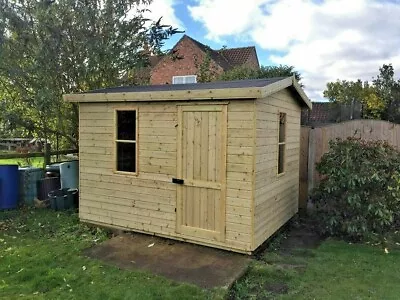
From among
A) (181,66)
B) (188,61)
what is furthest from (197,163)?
(188,61)

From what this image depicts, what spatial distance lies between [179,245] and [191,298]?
1560 mm

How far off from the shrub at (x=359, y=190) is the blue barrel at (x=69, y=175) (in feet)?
17.4

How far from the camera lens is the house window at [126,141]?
5.36m

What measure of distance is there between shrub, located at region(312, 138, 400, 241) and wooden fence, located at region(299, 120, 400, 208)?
45.5 inches

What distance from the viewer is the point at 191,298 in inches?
134

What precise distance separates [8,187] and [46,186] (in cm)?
74

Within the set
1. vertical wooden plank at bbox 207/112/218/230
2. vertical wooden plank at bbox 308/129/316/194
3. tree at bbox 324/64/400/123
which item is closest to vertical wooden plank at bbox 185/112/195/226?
vertical wooden plank at bbox 207/112/218/230

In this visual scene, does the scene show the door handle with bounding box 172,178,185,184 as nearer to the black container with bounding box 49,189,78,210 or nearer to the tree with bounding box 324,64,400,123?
the black container with bounding box 49,189,78,210

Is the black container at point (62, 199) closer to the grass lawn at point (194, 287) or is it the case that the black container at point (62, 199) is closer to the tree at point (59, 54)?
the grass lawn at point (194, 287)

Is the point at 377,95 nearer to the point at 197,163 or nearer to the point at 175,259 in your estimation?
the point at 197,163

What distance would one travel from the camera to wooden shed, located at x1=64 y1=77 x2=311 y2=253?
445cm

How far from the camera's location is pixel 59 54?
8023mm

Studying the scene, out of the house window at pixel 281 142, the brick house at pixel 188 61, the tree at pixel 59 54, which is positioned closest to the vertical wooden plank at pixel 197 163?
the house window at pixel 281 142

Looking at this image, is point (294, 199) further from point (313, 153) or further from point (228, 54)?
point (228, 54)
